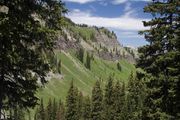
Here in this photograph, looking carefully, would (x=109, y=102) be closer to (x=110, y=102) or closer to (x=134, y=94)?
(x=110, y=102)

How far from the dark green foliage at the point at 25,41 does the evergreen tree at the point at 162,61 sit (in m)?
8.42

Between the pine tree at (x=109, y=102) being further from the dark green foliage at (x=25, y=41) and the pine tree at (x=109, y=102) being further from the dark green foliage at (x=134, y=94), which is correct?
the dark green foliage at (x=25, y=41)

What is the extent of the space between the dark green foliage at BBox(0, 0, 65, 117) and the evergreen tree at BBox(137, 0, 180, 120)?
8.42m

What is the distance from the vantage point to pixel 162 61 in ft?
78.0

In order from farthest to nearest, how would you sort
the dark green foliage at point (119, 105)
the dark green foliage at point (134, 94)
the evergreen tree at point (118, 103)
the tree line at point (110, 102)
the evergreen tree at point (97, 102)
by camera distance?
1. the evergreen tree at point (97, 102)
2. the evergreen tree at point (118, 103)
3. the tree line at point (110, 102)
4. the dark green foliage at point (119, 105)
5. the dark green foliage at point (134, 94)

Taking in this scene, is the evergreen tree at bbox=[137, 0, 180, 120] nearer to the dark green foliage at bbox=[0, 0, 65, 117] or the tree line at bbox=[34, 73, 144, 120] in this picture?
the dark green foliage at bbox=[0, 0, 65, 117]

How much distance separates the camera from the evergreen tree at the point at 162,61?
925 inches

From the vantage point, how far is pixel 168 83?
2383cm

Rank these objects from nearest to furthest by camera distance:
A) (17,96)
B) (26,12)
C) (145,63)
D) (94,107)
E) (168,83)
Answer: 1. (26,12)
2. (17,96)
3. (168,83)
4. (145,63)
5. (94,107)

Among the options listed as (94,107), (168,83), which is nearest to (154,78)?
(168,83)

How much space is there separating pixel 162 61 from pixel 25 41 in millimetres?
9518

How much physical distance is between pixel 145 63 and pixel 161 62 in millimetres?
1874

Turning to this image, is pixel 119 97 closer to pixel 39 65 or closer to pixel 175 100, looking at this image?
pixel 175 100

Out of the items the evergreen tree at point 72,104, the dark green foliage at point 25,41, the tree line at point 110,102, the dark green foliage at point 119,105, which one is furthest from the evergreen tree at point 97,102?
the dark green foliage at point 25,41
